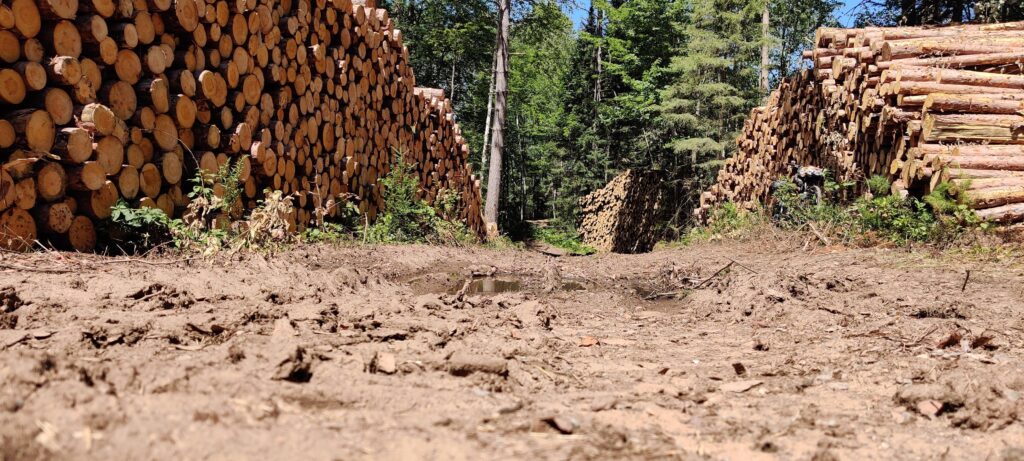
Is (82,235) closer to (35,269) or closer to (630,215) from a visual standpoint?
(35,269)

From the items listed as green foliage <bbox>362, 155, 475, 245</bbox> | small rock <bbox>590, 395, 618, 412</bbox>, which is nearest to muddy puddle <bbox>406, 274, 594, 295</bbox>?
green foliage <bbox>362, 155, 475, 245</bbox>

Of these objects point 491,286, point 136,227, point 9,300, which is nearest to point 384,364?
point 9,300

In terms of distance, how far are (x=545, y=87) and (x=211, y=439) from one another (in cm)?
3721

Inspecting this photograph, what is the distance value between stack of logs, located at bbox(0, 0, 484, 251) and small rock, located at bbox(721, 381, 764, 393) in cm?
365

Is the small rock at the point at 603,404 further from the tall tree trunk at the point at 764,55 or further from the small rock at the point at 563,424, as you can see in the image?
the tall tree trunk at the point at 764,55

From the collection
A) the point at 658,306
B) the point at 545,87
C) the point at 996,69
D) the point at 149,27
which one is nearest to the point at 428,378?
the point at 658,306

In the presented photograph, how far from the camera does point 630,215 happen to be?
58.9 ft

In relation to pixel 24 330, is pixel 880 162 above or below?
above

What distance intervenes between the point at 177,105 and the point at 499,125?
9.76 meters

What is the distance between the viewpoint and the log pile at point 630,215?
1767 centimetres

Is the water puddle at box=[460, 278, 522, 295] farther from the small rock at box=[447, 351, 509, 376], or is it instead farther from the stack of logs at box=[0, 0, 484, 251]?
the small rock at box=[447, 351, 509, 376]

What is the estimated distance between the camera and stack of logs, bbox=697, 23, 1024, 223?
584 cm

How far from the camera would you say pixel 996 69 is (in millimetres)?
7051

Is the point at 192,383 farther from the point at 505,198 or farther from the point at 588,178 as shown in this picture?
the point at 505,198
